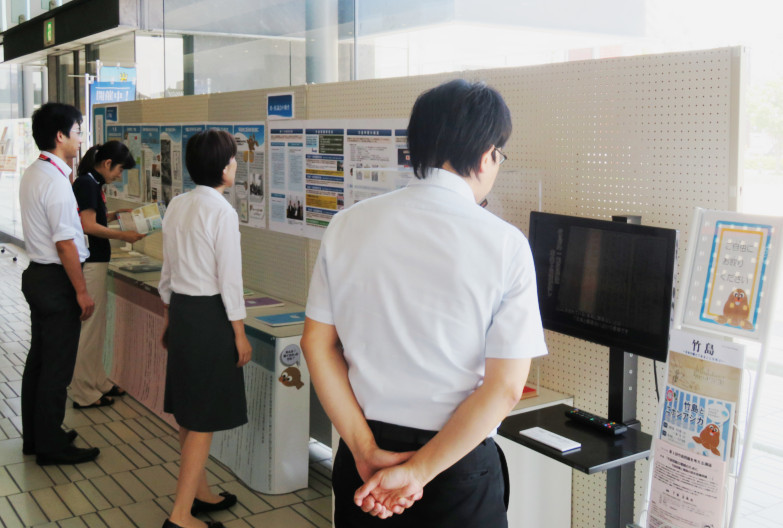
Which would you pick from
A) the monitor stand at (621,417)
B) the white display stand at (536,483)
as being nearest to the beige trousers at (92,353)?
the white display stand at (536,483)

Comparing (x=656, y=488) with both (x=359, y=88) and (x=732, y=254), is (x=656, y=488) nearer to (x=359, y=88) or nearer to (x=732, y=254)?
(x=732, y=254)

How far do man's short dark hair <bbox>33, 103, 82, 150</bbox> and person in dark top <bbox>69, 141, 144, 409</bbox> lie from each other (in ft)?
2.17

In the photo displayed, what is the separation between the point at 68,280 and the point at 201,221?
1.22 m

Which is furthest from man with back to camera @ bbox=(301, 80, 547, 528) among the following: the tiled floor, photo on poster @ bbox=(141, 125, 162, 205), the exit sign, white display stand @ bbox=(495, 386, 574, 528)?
the exit sign

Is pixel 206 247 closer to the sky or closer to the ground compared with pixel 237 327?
A: closer to the sky

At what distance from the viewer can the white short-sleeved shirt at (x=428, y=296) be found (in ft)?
4.57

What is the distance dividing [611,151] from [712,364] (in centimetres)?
85

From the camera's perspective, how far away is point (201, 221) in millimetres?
2924

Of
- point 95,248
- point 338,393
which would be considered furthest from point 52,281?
point 338,393

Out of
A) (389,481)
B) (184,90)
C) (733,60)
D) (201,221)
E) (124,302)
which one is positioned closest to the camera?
(389,481)

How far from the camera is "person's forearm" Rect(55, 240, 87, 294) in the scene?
12.0 feet

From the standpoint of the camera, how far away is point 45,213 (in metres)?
3.68

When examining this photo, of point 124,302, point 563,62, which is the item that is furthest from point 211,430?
point 124,302

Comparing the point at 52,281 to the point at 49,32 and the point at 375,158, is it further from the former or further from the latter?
the point at 49,32
